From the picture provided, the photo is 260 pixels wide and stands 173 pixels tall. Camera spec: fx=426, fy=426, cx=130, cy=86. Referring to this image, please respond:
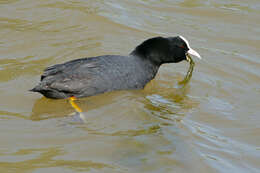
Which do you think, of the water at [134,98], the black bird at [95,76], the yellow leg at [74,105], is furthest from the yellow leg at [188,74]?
the yellow leg at [74,105]

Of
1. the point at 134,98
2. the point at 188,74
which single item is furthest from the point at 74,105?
the point at 188,74

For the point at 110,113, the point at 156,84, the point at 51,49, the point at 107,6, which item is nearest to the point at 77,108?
the point at 110,113

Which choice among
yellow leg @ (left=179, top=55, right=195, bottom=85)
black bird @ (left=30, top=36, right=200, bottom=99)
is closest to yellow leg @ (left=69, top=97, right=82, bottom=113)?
black bird @ (left=30, top=36, right=200, bottom=99)

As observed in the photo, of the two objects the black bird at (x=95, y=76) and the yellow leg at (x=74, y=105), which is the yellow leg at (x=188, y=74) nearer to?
the black bird at (x=95, y=76)

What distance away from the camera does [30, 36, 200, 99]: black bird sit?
5336mm

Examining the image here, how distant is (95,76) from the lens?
215 inches

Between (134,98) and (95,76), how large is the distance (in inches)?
30.0

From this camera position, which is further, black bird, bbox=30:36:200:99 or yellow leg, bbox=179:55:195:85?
yellow leg, bbox=179:55:195:85

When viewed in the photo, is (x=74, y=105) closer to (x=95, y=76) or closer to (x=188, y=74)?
(x=95, y=76)

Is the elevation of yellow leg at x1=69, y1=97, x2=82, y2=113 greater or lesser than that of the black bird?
lesser

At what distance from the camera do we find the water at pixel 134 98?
4.41 m

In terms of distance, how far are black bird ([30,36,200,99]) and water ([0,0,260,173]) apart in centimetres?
23

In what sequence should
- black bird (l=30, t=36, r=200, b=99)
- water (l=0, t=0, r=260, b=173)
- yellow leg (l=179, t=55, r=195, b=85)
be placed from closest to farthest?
water (l=0, t=0, r=260, b=173) → black bird (l=30, t=36, r=200, b=99) → yellow leg (l=179, t=55, r=195, b=85)

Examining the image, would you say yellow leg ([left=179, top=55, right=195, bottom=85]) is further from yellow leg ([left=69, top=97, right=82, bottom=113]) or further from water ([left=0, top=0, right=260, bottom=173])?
yellow leg ([left=69, top=97, right=82, bottom=113])
